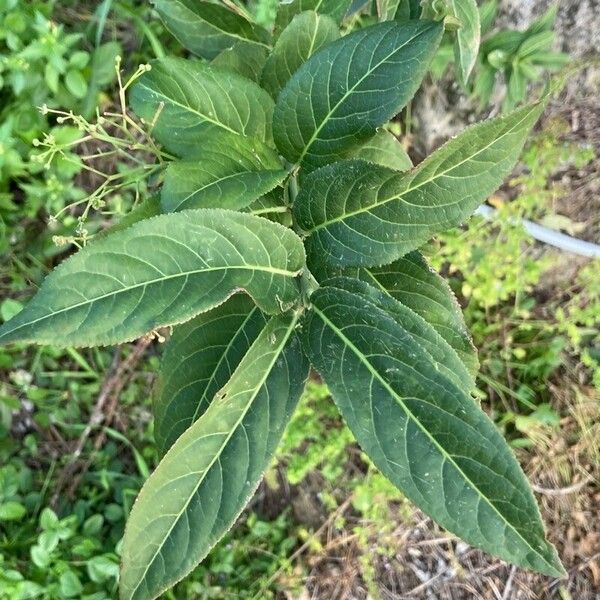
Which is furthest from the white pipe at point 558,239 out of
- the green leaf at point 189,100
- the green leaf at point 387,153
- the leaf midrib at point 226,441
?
the leaf midrib at point 226,441

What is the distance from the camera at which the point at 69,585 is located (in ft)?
5.07

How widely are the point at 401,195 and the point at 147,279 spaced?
0.94 feet

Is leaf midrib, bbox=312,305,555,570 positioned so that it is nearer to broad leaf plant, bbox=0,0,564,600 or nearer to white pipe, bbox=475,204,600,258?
broad leaf plant, bbox=0,0,564,600

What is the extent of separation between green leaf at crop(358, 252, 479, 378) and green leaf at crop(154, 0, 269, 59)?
422 mm

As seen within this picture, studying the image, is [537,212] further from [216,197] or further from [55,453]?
[55,453]

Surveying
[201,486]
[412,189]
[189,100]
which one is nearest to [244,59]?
[189,100]

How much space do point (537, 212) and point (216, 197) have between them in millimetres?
1204

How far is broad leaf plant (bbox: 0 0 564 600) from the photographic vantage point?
2.02 ft

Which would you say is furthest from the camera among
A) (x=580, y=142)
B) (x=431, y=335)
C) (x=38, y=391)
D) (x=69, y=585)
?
(x=38, y=391)

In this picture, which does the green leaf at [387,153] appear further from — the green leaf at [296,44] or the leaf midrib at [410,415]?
the leaf midrib at [410,415]

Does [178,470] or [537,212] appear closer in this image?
[178,470]

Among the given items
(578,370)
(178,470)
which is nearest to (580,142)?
(578,370)

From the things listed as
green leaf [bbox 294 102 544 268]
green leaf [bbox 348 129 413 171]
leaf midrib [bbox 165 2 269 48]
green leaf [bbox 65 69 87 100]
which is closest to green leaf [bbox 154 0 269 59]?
leaf midrib [bbox 165 2 269 48]

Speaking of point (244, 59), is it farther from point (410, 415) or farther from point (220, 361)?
point (410, 415)
